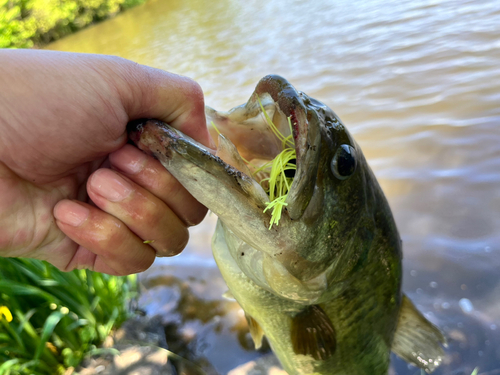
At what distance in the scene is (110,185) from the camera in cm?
143

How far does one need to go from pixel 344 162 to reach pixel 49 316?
240cm

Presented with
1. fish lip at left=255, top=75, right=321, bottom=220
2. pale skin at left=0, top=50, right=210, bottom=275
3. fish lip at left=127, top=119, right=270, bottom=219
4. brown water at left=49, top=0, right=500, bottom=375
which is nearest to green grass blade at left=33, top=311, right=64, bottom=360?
pale skin at left=0, top=50, right=210, bottom=275

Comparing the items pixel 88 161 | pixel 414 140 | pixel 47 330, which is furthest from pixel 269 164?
pixel 414 140

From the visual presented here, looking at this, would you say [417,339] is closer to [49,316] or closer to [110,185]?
[110,185]

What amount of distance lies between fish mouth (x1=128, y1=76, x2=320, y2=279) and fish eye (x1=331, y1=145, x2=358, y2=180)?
0.52ft

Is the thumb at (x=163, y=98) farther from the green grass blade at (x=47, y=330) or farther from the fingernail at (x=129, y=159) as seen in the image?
the green grass blade at (x=47, y=330)

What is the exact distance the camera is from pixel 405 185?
150 inches

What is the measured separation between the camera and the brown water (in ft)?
9.24

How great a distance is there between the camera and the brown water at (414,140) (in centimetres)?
282

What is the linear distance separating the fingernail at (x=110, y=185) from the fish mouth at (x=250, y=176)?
27 centimetres

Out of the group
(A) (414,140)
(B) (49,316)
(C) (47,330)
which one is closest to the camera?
(C) (47,330)

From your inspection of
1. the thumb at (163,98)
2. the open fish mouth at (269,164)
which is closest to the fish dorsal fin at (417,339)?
the open fish mouth at (269,164)

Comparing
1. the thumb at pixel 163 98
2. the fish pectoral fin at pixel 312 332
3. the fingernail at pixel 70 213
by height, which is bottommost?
the fish pectoral fin at pixel 312 332

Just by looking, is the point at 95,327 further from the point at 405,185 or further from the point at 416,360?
the point at 405,185
